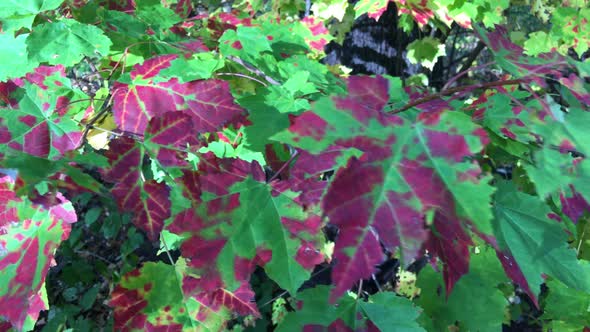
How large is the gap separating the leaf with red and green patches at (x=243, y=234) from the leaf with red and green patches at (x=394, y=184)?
0.64 ft

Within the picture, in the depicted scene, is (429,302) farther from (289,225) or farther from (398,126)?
(398,126)

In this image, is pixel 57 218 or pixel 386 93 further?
pixel 57 218

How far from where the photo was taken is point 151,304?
3.46 ft

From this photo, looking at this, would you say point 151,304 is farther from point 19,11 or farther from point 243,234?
point 19,11

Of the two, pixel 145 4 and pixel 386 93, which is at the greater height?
pixel 386 93

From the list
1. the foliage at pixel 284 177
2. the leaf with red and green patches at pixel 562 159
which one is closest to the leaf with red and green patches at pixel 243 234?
the foliage at pixel 284 177

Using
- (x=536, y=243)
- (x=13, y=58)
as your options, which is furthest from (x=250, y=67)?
(x=536, y=243)

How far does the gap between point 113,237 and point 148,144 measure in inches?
131

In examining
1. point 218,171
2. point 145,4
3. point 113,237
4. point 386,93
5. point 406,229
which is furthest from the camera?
point 113,237

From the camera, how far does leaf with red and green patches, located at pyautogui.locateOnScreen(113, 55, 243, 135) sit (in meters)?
0.95

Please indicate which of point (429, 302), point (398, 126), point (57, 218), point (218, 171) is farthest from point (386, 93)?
point (429, 302)

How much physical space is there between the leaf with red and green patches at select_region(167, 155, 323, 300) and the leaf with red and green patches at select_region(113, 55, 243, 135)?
7.2 inches

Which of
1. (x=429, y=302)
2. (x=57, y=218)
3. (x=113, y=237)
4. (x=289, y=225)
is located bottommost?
(x=113, y=237)

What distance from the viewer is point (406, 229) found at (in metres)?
0.58
